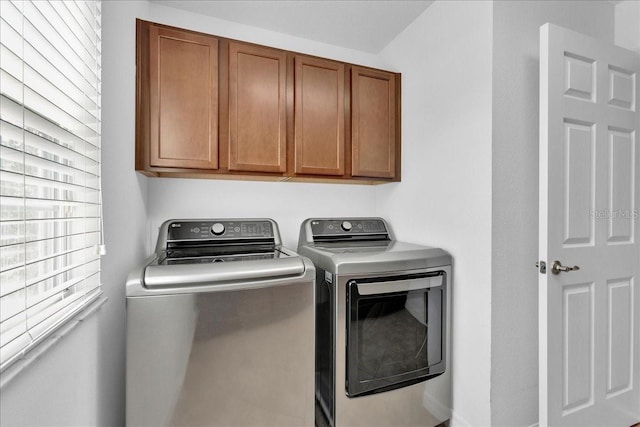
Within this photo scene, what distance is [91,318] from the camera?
3.60 ft

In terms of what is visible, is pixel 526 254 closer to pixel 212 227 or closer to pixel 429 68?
pixel 429 68

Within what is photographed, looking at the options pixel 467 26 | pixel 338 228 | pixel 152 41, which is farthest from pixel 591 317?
pixel 152 41

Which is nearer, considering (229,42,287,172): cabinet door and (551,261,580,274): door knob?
(551,261,580,274): door knob

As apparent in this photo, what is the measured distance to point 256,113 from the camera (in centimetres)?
182

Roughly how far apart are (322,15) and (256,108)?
792mm

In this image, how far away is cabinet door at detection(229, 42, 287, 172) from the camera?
1.77 metres

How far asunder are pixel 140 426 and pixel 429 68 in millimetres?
2383

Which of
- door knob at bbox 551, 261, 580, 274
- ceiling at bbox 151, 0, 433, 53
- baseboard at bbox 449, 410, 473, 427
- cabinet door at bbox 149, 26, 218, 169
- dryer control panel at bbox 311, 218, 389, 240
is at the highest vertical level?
Answer: ceiling at bbox 151, 0, 433, 53

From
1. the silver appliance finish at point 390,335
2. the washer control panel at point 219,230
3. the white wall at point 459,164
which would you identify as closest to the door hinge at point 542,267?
the white wall at point 459,164

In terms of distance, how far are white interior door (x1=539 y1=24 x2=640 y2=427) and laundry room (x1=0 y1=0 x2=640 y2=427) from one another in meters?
0.02

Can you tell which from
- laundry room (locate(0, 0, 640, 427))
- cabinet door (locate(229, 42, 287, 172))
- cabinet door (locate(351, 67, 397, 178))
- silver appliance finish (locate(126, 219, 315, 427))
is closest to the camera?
silver appliance finish (locate(126, 219, 315, 427))

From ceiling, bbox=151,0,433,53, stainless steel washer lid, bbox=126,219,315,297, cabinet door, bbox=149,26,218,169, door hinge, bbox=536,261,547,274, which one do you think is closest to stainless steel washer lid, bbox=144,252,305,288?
stainless steel washer lid, bbox=126,219,315,297

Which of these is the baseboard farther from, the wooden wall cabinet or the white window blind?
the white window blind

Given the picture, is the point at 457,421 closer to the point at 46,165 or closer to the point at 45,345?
the point at 45,345
